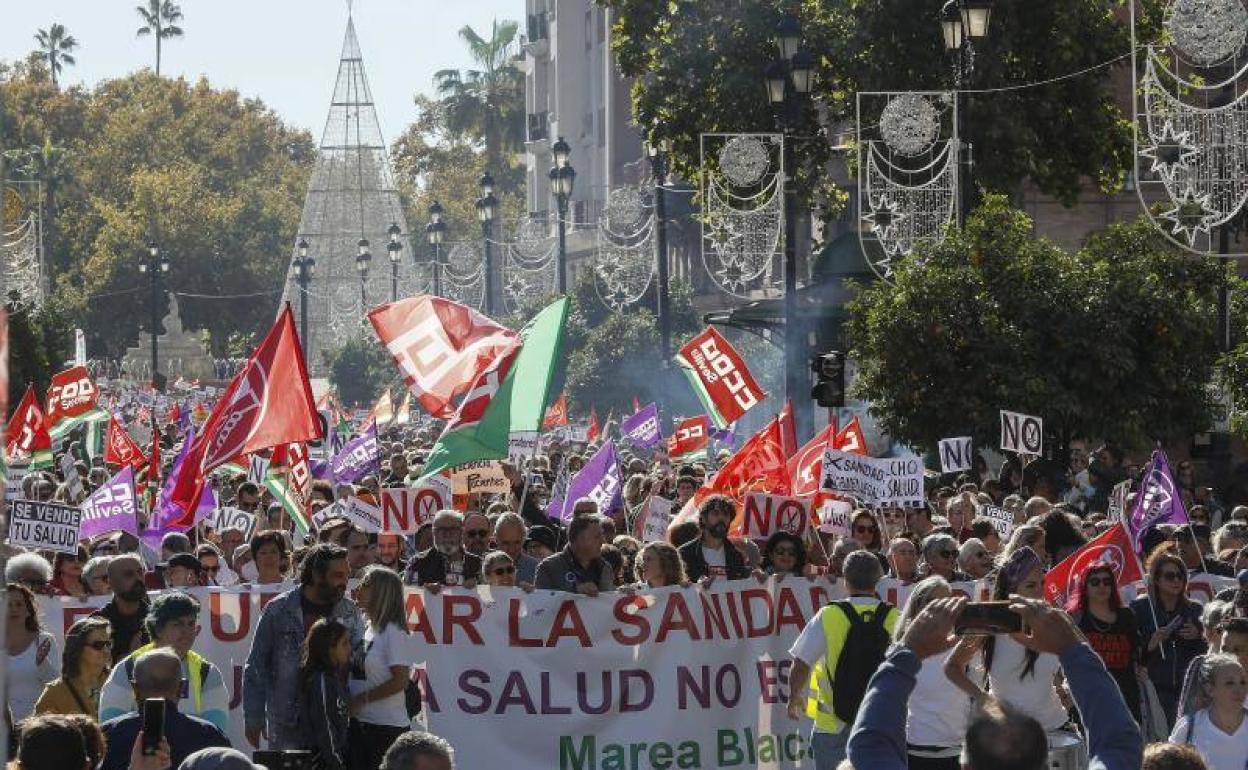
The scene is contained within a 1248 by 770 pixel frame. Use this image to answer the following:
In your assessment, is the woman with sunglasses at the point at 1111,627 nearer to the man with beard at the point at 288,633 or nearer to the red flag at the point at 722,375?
the man with beard at the point at 288,633

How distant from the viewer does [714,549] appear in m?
13.7

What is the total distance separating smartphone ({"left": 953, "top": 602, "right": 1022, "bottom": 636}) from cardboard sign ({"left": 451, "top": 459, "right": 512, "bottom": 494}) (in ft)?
40.4

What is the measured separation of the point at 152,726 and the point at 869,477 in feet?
34.1

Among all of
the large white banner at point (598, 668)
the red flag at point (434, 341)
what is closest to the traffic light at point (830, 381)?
the red flag at point (434, 341)

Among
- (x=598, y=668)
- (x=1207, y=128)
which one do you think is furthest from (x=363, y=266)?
(x=598, y=668)

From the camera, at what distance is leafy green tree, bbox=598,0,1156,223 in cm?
3234

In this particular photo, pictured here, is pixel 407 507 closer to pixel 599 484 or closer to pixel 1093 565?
pixel 599 484

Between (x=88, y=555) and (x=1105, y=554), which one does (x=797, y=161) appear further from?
(x=1105, y=554)

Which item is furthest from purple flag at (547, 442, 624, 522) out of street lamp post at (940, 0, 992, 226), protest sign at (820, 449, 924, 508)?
street lamp post at (940, 0, 992, 226)

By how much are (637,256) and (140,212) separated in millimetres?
53605

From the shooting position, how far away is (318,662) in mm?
8938

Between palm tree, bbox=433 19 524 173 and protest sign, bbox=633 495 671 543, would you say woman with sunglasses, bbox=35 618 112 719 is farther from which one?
palm tree, bbox=433 19 524 173

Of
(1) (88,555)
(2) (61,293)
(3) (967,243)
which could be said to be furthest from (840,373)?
(2) (61,293)

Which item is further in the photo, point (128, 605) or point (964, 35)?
point (964, 35)
